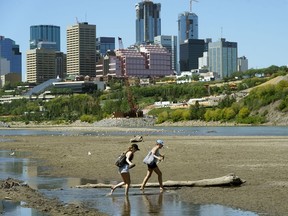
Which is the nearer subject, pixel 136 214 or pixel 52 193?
pixel 136 214

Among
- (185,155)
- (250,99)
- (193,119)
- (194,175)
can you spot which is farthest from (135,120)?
(194,175)

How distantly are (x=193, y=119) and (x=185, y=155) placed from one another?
14720 cm

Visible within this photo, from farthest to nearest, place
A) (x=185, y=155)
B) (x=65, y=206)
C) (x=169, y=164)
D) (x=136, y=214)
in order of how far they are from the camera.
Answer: (x=185, y=155) < (x=169, y=164) < (x=65, y=206) < (x=136, y=214)

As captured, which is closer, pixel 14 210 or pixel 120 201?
pixel 14 210

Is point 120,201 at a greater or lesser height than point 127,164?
lesser

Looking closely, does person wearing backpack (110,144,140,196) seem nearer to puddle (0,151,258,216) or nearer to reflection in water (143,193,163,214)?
puddle (0,151,258,216)

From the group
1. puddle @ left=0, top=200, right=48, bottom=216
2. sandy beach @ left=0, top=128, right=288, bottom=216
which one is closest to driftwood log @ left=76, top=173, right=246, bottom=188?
sandy beach @ left=0, top=128, right=288, bottom=216

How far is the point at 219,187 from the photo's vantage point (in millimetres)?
23469

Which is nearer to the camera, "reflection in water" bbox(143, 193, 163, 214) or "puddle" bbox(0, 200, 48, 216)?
"puddle" bbox(0, 200, 48, 216)

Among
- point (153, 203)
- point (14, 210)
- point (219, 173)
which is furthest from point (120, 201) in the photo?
point (219, 173)

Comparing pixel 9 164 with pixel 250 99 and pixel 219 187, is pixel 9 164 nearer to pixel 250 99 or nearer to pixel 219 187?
pixel 219 187

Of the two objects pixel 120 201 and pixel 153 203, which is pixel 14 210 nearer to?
pixel 120 201

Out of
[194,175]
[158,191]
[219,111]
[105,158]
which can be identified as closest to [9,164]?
[105,158]

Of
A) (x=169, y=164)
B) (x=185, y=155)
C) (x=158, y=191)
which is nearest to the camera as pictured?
(x=158, y=191)
